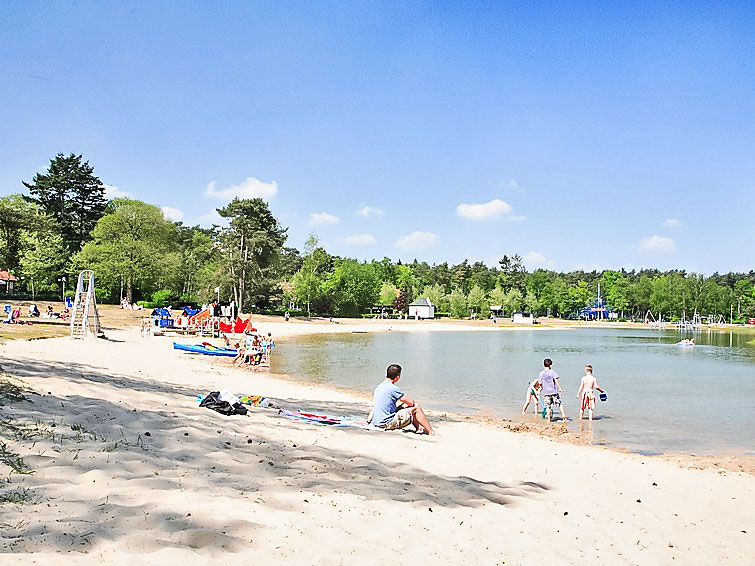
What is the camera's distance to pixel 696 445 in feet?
38.4

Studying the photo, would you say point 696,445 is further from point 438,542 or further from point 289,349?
point 289,349

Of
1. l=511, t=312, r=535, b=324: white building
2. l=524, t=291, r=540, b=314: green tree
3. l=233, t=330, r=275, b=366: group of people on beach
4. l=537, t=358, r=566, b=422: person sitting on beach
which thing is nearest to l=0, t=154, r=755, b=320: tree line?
l=511, t=312, r=535, b=324: white building

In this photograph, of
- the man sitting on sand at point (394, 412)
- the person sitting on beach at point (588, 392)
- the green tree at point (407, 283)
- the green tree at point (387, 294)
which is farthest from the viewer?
the green tree at point (407, 283)

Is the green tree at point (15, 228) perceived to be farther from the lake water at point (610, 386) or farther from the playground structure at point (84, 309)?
the lake water at point (610, 386)

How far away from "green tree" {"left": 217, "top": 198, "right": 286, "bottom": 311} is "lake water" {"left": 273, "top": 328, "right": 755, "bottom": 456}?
80.5ft

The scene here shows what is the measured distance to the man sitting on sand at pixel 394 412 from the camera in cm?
930

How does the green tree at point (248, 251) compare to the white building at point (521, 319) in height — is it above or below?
above

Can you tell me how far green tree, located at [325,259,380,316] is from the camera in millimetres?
78312

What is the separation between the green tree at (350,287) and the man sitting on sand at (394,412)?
218ft

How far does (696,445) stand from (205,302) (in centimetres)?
5529

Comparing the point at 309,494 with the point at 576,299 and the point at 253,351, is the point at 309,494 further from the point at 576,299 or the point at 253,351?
the point at 576,299

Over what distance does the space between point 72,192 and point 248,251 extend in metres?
27.7

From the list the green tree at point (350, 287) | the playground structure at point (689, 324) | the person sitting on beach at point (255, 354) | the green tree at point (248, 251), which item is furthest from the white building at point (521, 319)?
the person sitting on beach at point (255, 354)

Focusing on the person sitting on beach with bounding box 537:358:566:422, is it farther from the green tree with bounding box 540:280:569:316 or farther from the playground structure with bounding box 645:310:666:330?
the green tree with bounding box 540:280:569:316
